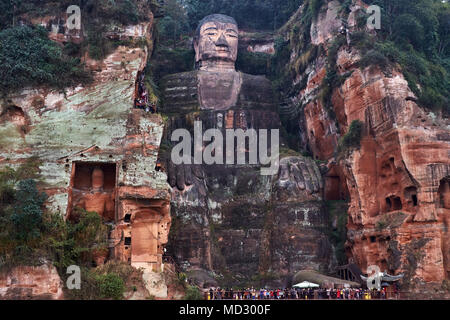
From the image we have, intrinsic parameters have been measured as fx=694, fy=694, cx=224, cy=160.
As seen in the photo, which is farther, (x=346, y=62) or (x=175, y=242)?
(x=346, y=62)

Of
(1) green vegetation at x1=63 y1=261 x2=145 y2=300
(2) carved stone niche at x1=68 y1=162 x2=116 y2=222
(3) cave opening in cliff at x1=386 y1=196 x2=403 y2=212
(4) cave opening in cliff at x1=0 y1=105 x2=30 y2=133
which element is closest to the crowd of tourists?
(1) green vegetation at x1=63 y1=261 x2=145 y2=300

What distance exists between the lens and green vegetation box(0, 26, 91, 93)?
33.3 m

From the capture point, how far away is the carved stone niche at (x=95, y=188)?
32.0m

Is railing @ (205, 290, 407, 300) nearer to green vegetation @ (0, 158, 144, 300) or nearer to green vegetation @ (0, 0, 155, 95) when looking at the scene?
green vegetation @ (0, 158, 144, 300)

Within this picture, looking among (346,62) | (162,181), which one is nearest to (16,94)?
(162,181)

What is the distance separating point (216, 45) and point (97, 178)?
19420 mm

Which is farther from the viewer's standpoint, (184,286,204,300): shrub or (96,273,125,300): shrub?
(184,286,204,300): shrub

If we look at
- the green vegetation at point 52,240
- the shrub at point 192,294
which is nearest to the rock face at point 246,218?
the shrub at point 192,294

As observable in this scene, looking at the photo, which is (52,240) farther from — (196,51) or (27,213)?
(196,51)

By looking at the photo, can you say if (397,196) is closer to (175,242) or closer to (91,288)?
(175,242)

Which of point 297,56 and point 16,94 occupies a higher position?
point 297,56

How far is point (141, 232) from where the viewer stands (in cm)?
3188

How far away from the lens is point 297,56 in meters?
47.3

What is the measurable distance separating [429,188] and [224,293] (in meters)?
11.3
